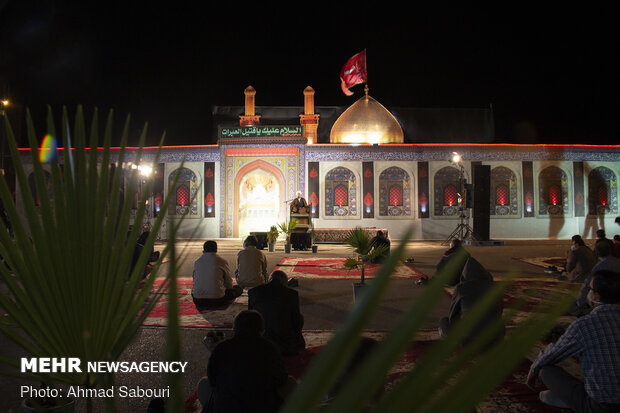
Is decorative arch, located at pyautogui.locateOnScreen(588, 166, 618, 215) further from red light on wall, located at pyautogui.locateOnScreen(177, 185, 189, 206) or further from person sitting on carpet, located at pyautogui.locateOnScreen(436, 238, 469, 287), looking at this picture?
red light on wall, located at pyautogui.locateOnScreen(177, 185, 189, 206)

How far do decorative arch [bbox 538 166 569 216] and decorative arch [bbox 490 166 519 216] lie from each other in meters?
0.95

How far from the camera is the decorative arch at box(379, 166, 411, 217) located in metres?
15.8

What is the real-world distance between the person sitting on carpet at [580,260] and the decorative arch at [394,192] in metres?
9.41

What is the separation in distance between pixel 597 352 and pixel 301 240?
10303 mm

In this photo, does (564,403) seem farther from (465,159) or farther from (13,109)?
(13,109)

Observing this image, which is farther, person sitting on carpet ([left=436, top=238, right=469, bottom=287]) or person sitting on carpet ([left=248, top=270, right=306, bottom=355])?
person sitting on carpet ([left=248, top=270, right=306, bottom=355])

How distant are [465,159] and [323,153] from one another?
566 cm

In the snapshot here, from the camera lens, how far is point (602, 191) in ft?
52.9

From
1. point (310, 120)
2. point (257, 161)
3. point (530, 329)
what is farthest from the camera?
point (310, 120)

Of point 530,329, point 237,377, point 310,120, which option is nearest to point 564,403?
point 237,377

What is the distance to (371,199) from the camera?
52.0 feet

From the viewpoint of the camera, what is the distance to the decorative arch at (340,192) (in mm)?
15789

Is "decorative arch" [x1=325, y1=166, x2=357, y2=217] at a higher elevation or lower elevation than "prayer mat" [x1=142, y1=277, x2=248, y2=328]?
higher

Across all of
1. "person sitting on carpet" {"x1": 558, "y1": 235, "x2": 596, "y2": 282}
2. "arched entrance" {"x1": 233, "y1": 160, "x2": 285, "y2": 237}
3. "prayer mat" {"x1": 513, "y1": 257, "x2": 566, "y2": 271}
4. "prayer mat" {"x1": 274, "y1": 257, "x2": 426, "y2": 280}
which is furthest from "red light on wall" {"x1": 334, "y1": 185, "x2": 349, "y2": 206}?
"person sitting on carpet" {"x1": 558, "y1": 235, "x2": 596, "y2": 282}
